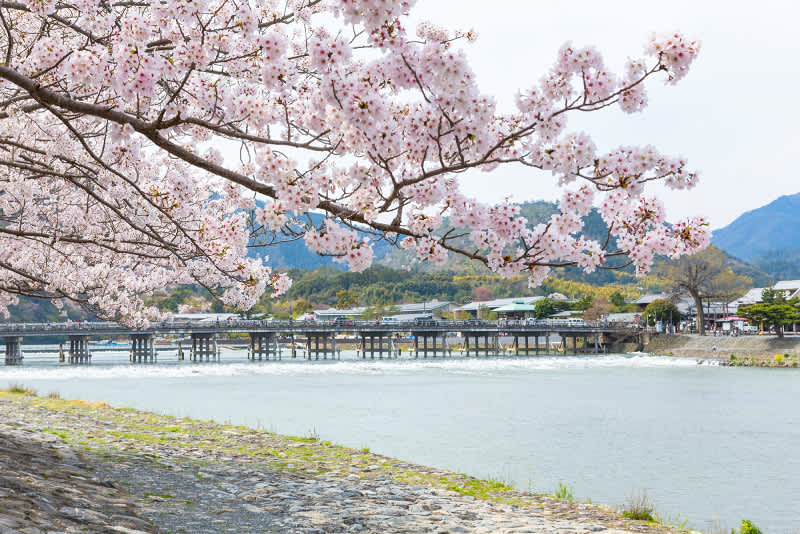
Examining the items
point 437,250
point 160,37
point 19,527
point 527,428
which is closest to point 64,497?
point 19,527

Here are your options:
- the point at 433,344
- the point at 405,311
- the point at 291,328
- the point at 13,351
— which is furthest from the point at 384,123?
the point at 405,311

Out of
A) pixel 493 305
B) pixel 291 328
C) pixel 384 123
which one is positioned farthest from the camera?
pixel 493 305

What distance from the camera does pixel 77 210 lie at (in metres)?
12.0

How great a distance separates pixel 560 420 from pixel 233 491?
18.1 m

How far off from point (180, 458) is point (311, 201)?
6.49 meters

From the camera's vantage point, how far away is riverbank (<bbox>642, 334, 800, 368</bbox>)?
55.2 m

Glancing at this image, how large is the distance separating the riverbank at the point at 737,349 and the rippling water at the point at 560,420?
18.9 ft

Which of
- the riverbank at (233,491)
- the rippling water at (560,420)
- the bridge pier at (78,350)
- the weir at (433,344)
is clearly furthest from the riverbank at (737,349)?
the bridge pier at (78,350)

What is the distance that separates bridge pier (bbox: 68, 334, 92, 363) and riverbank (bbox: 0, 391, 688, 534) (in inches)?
2382

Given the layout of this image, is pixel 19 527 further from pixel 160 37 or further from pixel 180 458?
pixel 180 458

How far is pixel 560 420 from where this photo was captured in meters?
24.2

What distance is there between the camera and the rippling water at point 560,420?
14.1 meters

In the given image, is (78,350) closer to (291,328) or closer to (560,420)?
(291,328)

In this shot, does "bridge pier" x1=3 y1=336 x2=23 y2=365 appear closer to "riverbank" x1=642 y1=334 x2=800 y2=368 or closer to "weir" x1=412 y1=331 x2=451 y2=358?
"weir" x1=412 y1=331 x2=451 y2=358
